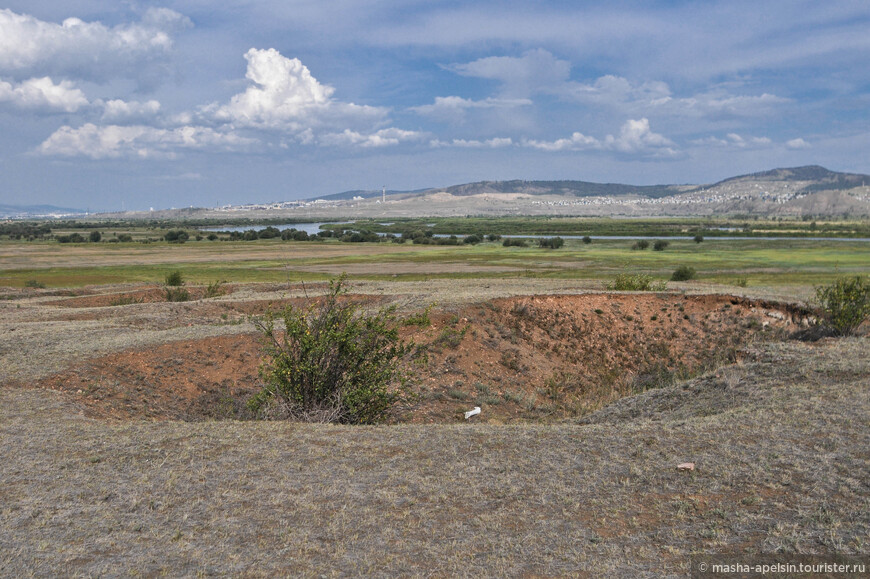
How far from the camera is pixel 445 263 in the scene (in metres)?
70.2

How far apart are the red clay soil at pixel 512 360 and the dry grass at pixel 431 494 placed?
12.1 ft

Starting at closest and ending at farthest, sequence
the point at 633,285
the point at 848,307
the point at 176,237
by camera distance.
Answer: the point at 848,307, the point at 633,285, the point at 176,237

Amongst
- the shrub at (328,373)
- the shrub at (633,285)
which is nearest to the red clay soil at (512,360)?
the shrub at (328,373)

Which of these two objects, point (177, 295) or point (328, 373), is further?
point (177, 295)

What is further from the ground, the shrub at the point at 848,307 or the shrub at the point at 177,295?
the shrub at the point at 848,307

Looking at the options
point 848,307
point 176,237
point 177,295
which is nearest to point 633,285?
point 848,307

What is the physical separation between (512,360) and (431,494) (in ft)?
43.2

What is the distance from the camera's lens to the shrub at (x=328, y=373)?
40.4ft

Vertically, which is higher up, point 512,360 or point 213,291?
point 213,291

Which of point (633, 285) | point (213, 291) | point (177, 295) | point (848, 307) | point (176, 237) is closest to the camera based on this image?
point (848, 307)

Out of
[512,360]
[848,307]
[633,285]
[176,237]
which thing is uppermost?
[176,237]

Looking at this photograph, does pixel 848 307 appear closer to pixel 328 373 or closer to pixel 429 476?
pixel 328 373

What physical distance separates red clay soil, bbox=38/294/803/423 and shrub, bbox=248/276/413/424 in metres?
1.21

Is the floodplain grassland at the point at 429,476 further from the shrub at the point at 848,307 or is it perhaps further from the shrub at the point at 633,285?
the shrub at the point at 633,285
